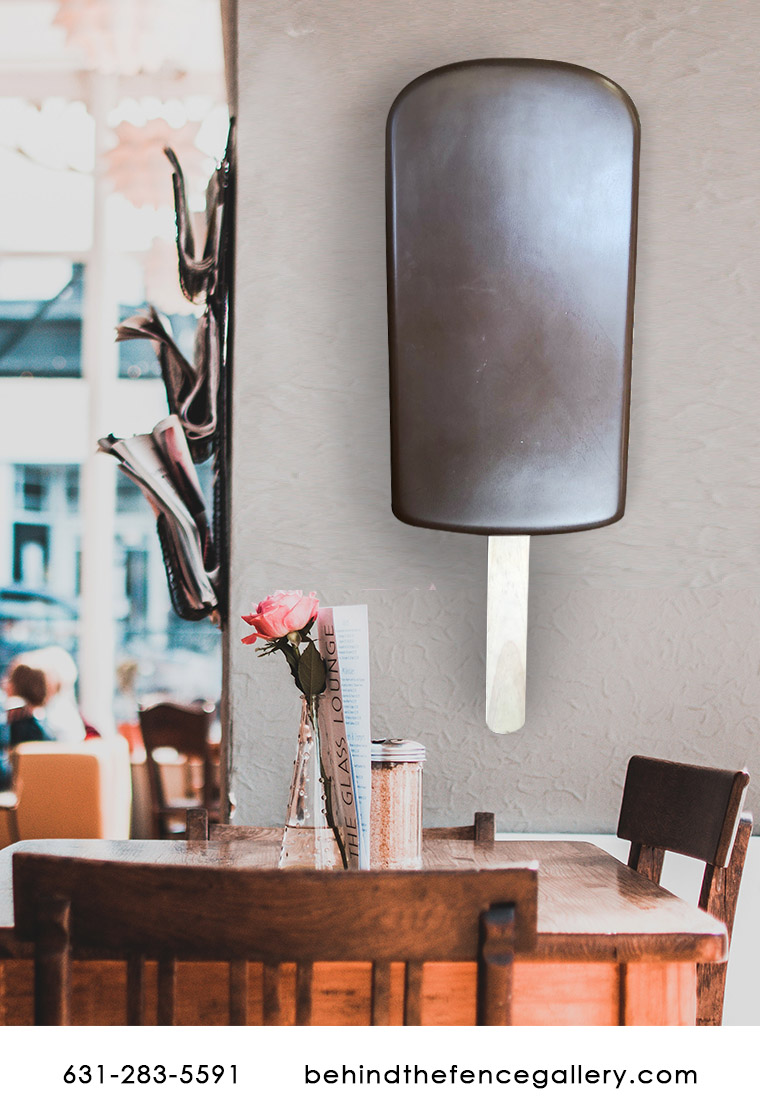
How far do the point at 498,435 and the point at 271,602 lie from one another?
0.66 metres

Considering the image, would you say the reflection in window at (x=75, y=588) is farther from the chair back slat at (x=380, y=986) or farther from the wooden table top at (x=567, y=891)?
the chair back slat at (x=380, y=986)

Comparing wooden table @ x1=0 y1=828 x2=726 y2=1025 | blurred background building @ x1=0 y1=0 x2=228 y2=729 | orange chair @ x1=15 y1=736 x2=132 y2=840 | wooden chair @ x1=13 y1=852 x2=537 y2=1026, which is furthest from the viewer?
blurred background building @ x1=0 y1=0 x2=228 y2=729

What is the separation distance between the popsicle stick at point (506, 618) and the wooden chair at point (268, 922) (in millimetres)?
972

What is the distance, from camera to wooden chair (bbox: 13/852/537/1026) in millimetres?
622

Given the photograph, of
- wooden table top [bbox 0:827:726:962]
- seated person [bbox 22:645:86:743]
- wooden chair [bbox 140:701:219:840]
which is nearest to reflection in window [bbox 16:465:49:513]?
seated person [bbox 22:645:86:743]

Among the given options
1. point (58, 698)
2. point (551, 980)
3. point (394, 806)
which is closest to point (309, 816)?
point (394, 806)

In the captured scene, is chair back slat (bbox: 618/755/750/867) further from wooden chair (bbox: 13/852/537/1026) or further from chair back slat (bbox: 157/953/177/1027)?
chair back slat (bbox: 157/953/177/1027)

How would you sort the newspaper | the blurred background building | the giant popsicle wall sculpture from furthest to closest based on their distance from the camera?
the blurred background building < the giant popsicle wall sculpture < the newspaper

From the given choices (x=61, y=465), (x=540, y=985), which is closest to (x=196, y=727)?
(x=61, y=465)

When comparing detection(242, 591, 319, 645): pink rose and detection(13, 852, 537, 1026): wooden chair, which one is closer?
detection(13, 852, 537, 1026): wooden chair

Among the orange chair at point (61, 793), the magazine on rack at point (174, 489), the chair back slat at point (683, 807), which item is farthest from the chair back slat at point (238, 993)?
the orange chair at point (61, 793)

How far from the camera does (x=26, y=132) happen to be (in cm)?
530

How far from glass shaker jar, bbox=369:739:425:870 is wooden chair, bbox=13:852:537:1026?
0.41 meters
